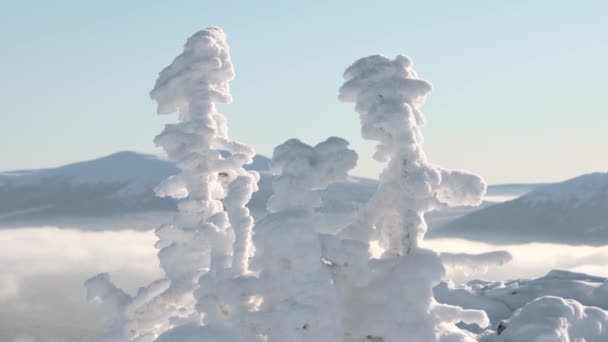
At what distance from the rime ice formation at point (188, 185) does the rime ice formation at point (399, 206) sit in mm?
4366

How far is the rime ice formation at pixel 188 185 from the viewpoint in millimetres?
22906

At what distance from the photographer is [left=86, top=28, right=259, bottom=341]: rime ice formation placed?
22.9m

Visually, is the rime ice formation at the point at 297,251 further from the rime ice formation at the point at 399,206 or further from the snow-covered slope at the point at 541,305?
the snow-covered slope at the point at 541,305

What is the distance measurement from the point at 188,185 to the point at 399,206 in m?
7.07

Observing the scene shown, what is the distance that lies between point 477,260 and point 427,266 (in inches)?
50.1

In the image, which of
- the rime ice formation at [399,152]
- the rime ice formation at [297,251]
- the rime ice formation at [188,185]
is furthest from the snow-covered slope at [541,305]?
the rime ice formation at [188,185]

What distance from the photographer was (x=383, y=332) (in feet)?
59.5

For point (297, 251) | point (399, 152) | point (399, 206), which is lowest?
point (297, 251)

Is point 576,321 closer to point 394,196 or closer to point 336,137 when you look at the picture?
point 394,196

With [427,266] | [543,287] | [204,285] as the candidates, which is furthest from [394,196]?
[543,287]

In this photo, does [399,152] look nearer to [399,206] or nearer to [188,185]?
[399,206]

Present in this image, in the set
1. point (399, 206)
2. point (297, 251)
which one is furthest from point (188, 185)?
point (297, 251)

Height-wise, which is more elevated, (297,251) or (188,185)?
(188,185)

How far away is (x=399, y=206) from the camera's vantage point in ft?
62.3
